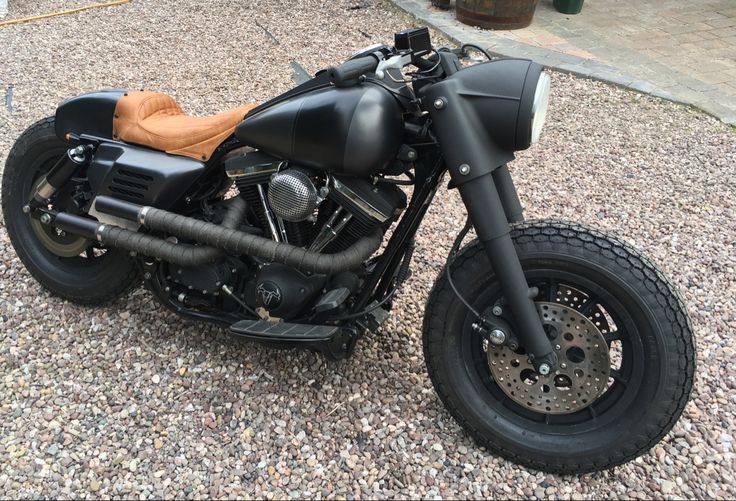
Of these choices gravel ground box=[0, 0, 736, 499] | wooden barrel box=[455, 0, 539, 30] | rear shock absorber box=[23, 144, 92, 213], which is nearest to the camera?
gravel ground box=[0, 0, 736, 499]

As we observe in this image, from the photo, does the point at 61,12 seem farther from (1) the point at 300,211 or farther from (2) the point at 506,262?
(2) the point at 506,262

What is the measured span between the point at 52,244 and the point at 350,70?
1.97m

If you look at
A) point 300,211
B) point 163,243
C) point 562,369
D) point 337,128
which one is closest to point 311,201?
point 300,211

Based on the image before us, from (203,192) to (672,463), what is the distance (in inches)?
85.8

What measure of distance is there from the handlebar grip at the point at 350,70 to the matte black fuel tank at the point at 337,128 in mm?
55

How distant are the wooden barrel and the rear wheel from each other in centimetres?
529

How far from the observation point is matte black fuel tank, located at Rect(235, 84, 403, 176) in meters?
2.09

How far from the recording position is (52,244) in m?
3.13

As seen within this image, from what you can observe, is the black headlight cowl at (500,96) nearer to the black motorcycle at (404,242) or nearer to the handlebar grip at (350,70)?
the black motorcycle at (404,242)

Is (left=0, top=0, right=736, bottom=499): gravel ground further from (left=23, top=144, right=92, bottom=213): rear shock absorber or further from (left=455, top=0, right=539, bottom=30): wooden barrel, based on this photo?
(left=455, top=0, right=539, bottom=30): wooden barrel

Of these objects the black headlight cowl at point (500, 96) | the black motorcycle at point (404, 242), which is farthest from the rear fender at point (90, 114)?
the black headlight cowl at point (500, 96)

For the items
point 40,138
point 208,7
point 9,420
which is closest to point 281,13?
point 208,7

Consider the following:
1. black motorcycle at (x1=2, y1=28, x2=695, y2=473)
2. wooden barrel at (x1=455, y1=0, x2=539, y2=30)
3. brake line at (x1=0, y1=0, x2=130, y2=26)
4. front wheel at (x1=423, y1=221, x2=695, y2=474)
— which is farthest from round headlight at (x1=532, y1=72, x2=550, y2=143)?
brake line at (x1=0, y1=0, x2=130, y2=26)

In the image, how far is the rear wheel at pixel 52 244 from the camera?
2.99 m
